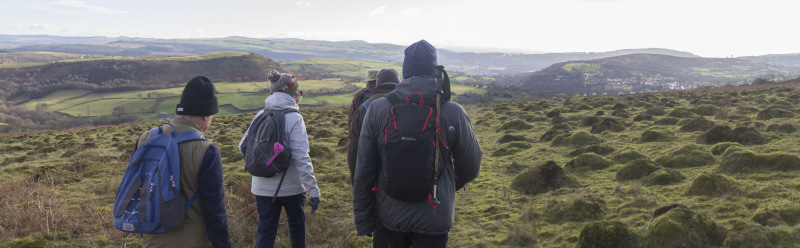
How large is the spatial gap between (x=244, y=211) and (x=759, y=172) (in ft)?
33.0

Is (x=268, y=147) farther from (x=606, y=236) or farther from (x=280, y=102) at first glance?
(x=606, y=236)

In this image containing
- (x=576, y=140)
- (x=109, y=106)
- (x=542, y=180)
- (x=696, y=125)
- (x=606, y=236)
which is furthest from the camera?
(x=109, y=106)

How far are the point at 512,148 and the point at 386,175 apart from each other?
10.7 meters

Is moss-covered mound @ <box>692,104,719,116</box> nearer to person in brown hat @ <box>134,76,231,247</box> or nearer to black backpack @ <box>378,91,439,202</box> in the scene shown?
black backpack @ <box>378,91,439,202</box>

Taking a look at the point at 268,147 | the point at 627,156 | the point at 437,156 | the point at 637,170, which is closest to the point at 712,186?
the point at 637,170

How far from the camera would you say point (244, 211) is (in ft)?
24.7

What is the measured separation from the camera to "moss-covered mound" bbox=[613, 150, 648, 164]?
414 inches

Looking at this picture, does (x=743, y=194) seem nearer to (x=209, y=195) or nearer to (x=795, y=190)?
(x=795, y=190)

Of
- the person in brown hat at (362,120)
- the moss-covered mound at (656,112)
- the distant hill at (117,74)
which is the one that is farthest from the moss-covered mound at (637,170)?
the distant hill at (117,74)

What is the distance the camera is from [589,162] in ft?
34.2

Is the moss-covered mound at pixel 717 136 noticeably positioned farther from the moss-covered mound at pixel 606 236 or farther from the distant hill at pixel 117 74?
the distant hill at pixel 117 74

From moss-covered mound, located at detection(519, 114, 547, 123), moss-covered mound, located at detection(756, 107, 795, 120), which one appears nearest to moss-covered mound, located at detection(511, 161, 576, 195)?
moss-covered mound, located at detection(519, 114, 547, 123)

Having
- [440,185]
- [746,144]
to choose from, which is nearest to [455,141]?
[440,185]

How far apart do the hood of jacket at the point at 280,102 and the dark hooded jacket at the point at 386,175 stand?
1932 mm
